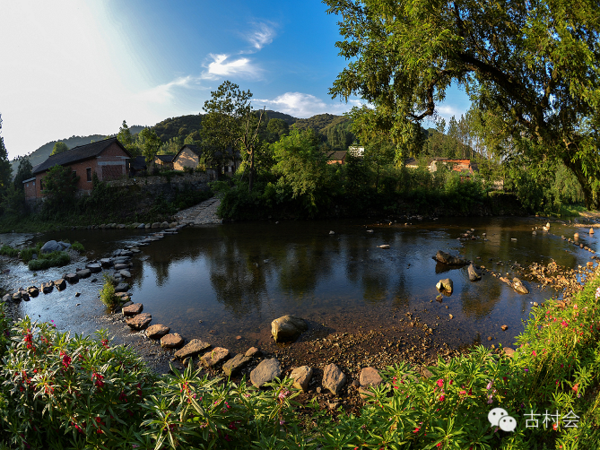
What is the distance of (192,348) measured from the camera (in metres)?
6.71

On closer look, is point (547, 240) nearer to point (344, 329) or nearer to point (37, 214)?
point (344, 329)

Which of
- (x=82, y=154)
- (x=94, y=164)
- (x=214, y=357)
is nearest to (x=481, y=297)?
(x=214, y=357)

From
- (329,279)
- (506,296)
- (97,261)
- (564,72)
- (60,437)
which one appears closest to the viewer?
(60,437)

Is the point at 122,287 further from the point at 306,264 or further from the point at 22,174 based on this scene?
the point at 22,174

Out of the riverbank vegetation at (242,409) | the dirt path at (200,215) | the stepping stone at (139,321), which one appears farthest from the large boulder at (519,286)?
the dirt path at (200,215)

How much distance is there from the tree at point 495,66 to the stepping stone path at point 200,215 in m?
21.3

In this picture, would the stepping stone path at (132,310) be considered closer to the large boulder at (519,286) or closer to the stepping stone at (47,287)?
the stepping stone at (47,287)

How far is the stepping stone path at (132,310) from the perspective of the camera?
8.81 m

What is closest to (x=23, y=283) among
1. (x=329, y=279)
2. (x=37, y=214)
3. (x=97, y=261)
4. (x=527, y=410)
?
(x=97, y=261)

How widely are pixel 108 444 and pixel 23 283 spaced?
1363 centimetres

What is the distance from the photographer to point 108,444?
7.04ft

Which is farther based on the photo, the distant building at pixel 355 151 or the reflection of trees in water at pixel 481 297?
the distant building at pixel 355 151

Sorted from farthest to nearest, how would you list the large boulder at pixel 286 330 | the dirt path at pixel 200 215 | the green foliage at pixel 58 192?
the green foliage at pixel 58 192 < the dirt path at pixel 200 215 < the large boulder at pixel 286 330

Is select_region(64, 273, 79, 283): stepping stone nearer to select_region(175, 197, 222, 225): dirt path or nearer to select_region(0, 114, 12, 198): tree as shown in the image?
select_region(175, 197, 222, 225): dirt path
